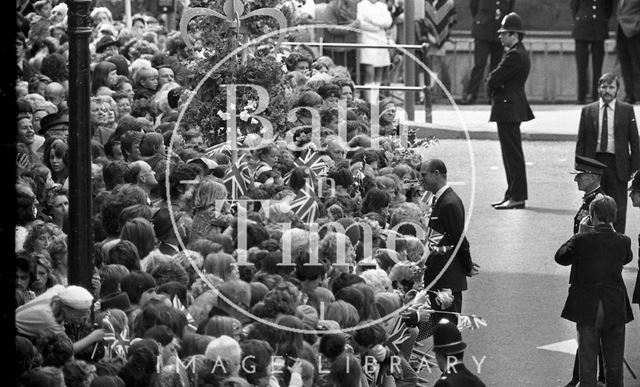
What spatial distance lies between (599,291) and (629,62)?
45.4 ft

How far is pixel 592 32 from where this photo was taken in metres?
24.9

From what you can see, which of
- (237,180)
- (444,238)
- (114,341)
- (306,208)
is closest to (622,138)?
(444,238)

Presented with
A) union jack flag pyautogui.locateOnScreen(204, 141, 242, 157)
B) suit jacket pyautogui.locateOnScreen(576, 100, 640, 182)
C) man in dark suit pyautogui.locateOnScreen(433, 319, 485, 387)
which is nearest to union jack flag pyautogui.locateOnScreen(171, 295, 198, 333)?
man in dark suit pyautogui.locateOnScreen(433, 319, 485, 387)

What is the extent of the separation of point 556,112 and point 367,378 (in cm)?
1558

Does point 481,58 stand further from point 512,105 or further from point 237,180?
point 237,180

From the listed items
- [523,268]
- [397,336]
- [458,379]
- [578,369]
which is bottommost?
[578,369]

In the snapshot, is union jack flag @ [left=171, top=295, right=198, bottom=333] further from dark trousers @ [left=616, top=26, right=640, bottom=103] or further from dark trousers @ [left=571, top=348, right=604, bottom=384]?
dark trousers @ [left=616, top=26, right=640, bottom=103]

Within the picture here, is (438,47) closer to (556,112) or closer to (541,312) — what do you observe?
(556,112)

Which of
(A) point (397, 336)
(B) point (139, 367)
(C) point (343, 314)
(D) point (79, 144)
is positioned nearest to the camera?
(B) point (139, 367)

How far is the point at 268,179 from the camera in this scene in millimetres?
12258

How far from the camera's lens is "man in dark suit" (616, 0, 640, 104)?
78.5 ft

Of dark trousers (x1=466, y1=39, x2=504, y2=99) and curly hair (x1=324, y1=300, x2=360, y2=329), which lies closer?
curly hair (x1=324, y1=300, x2=360, y2=329)

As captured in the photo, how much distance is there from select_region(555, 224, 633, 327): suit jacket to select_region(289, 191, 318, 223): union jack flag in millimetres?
1809

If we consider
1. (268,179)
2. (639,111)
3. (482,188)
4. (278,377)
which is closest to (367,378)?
(278,377)
